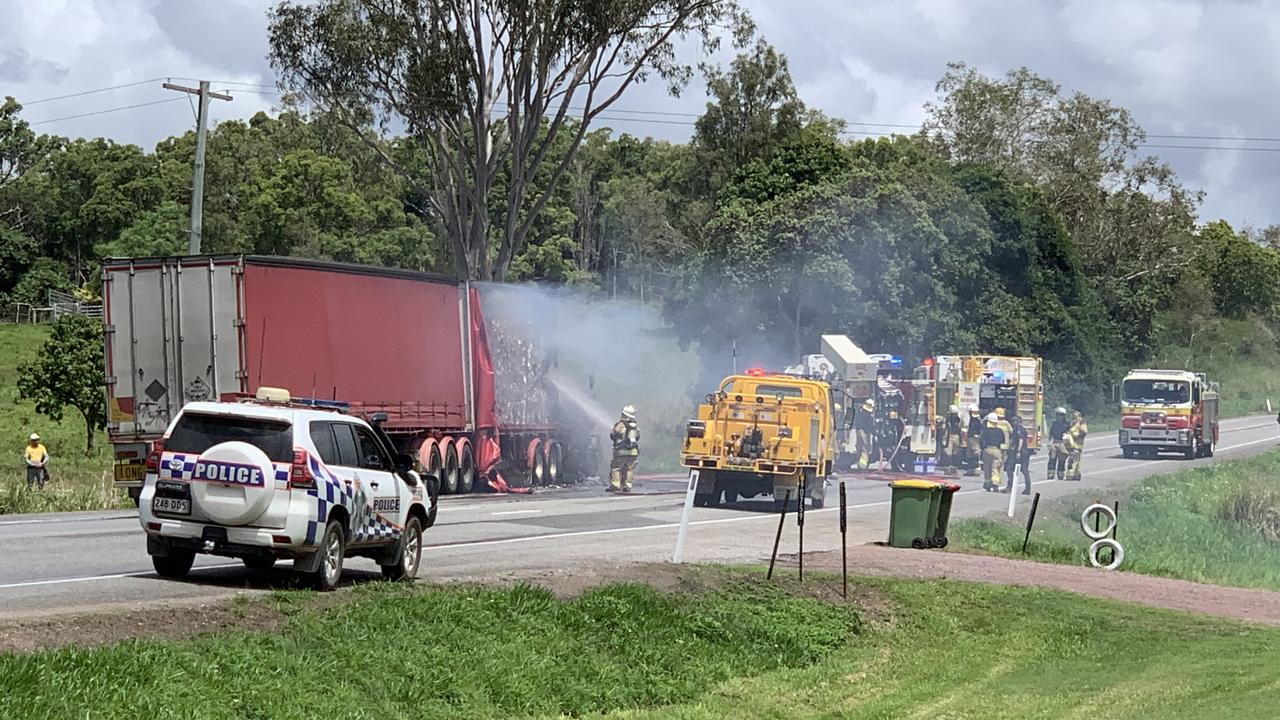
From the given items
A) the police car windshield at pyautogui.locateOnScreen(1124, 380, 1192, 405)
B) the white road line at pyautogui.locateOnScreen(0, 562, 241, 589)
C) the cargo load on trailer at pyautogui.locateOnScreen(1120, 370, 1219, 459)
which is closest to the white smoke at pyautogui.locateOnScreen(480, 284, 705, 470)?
the police car windshield at pyautogui.locateOnScreen(1124, 380, 1192, 405)

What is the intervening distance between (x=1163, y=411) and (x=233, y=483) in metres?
45.2

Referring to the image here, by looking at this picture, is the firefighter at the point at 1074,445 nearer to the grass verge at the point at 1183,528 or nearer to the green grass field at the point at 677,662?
the grass verge at the point at 1183,528

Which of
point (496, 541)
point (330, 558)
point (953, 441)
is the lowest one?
point (953, 441)

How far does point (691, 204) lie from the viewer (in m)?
82.1

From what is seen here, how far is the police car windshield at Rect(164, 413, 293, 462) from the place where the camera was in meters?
13.8

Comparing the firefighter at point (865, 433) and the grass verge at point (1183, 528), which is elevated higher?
the firefighter at point (865, 433)

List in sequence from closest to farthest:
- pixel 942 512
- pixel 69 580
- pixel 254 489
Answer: pixel 254 489
pixel 69 580
pixel 942 512

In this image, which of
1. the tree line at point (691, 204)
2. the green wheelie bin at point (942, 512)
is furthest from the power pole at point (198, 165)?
the green wheelie bin at point (942, 512)

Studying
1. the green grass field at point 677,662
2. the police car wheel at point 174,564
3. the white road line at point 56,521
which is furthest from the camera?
the white road line at point 56,521

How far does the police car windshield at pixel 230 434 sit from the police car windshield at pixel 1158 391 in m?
44.1

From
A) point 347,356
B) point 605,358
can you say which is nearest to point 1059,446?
point 605,358

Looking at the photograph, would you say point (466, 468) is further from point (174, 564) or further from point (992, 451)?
point (174, 564)

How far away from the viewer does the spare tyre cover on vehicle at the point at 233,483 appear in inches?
538

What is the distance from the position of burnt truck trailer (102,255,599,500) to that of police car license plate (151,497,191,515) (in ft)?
28.9
